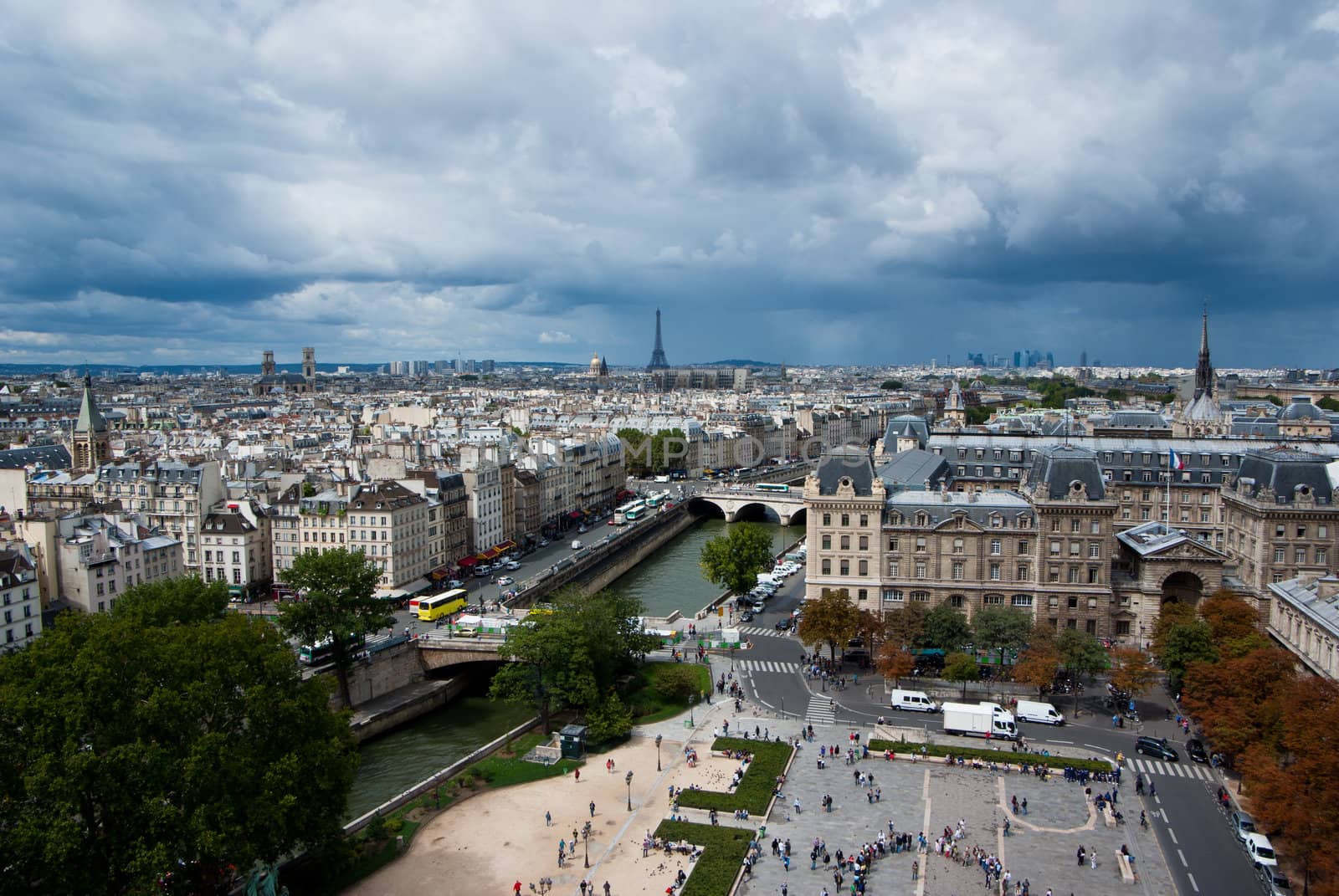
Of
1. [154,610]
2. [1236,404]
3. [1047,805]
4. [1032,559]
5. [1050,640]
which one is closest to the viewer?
[1047,805]

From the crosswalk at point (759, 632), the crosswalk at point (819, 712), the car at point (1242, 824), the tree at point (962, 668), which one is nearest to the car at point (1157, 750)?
the car at point (1242, 824)

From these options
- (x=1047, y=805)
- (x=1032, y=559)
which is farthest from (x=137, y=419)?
(x=1047, y=805)

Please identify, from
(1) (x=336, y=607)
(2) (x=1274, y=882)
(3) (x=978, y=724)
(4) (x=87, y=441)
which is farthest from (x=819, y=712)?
(4) (x=87, y=441)

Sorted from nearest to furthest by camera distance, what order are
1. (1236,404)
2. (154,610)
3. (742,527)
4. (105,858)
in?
(105,858), (154,610), (742,527), (1236,404)

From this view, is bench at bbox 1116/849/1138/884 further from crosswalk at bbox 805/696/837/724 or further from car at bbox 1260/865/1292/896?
crosswalk at bbox 805/696/837/724

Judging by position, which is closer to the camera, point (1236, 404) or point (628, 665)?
point (628, 665)

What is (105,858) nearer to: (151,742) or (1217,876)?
(151,742)

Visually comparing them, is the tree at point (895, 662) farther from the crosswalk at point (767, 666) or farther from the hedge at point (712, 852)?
the hedge at point (712, 852)
